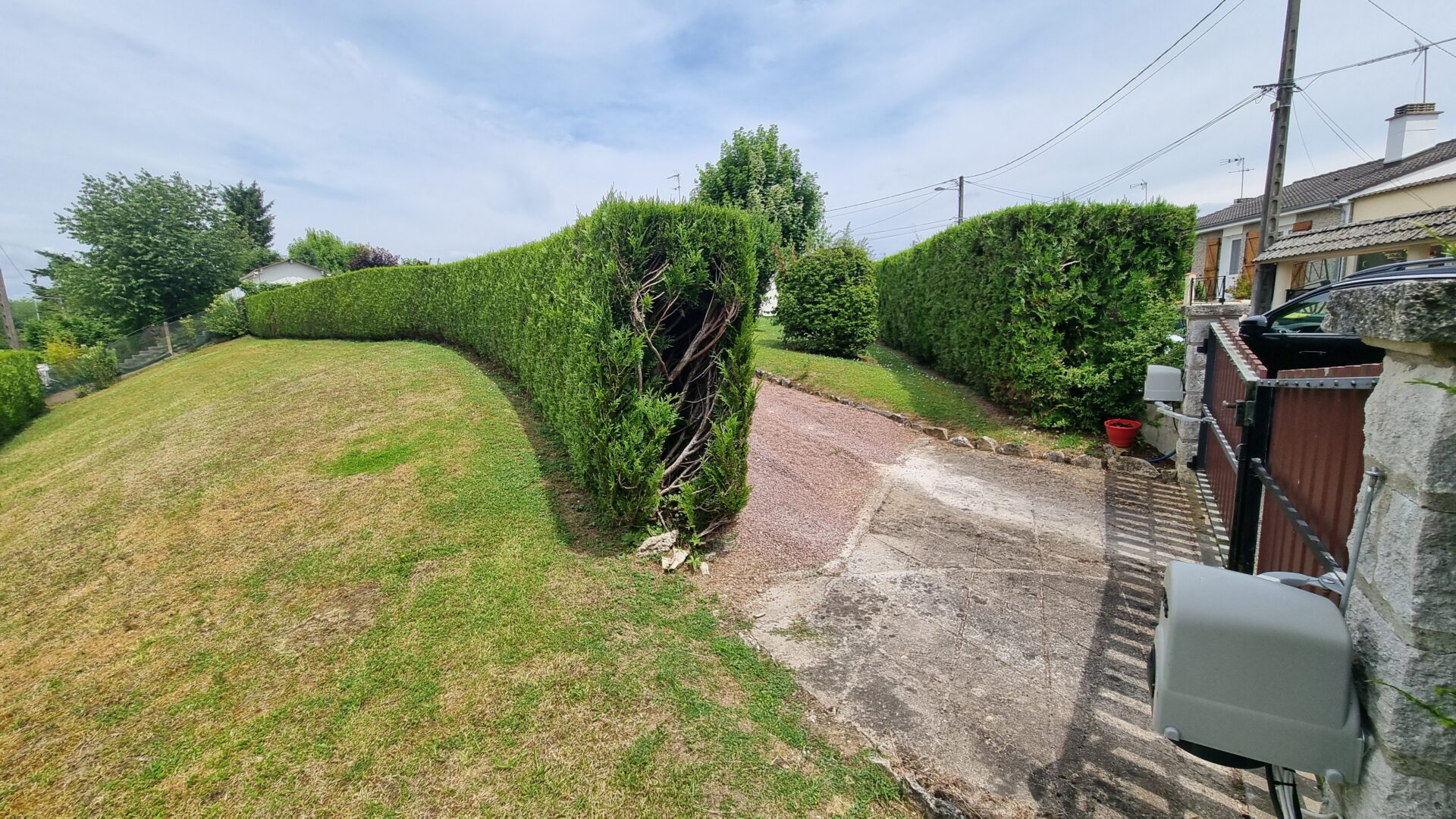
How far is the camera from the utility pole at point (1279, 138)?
950 centimetres

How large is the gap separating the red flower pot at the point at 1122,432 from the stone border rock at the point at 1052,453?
11 centimetres

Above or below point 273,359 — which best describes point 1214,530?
below

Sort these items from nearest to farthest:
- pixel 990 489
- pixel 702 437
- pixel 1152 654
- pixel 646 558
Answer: pixel 1152 654, pixel 646 558, pixel 702 437, pixel 990 489

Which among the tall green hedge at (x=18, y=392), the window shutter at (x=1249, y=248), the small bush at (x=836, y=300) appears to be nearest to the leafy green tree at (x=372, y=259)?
the tall green hedge at (x=18, y=392)

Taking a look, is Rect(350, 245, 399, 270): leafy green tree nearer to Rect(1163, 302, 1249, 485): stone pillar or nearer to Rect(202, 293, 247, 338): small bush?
Rect(202, 293, 247, 338): small bush

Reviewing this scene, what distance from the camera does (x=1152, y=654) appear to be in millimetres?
1709

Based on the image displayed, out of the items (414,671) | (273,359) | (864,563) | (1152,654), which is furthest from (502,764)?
(273,359)

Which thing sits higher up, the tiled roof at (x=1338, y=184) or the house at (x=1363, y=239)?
the tiled roof at (x=1338, y=184)

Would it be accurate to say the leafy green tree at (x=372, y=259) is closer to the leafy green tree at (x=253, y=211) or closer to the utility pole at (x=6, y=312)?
the utility pole at (x=6, y=312)

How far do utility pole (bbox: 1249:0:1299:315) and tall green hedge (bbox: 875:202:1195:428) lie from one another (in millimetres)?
3485

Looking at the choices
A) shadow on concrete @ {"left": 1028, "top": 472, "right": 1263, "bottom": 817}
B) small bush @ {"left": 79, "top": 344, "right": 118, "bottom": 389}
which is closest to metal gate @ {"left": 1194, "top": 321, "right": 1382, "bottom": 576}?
shadow on concrete @ {"left": 1028, "top": 472, "right": 1263, "bottom": 817}

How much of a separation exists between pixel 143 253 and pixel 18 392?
1484 centimetres

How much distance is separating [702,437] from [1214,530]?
4.12 meters

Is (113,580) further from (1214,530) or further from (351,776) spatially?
(1214,530)
